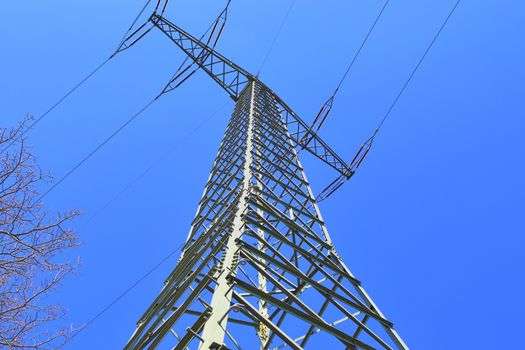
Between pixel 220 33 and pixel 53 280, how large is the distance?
8226 mm

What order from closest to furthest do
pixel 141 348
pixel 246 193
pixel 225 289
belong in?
pixel 225 289, pixel 141 348, pixel 246 193

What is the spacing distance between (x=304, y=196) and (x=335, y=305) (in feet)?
10.5

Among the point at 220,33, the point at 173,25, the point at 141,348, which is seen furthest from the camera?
the point at 173,25

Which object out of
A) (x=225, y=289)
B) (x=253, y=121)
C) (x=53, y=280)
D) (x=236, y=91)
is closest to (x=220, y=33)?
(x=236, y=91)

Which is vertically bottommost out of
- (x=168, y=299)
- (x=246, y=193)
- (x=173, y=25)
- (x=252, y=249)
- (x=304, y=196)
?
(x=168, y=299)

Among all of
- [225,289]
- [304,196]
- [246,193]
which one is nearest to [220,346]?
[225,289]

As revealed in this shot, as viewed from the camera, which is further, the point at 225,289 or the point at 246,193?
the point at 246,193

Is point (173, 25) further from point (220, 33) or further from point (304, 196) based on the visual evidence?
point (304, 196)

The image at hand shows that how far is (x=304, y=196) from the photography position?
756cm

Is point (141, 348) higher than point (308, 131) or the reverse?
the reverse

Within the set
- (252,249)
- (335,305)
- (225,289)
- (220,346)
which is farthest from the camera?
(335,305)

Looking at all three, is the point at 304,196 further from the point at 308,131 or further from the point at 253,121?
the point at 308,131

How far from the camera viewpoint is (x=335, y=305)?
449cm

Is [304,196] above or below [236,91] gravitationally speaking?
below
